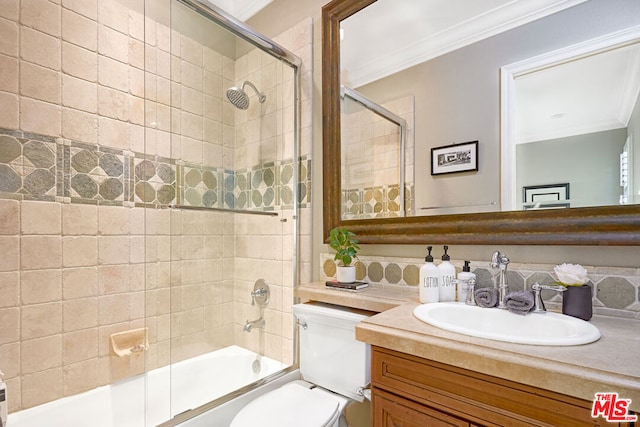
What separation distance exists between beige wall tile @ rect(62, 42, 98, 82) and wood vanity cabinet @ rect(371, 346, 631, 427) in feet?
5.97

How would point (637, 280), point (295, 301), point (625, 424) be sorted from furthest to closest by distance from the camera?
point (295, 301) → point (637, 280) → point (625, 424)

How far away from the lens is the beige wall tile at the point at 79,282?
156cm

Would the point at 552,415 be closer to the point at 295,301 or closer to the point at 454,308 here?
the point at 454,308

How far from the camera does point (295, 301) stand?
73.8 inches

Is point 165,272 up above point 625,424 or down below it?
above

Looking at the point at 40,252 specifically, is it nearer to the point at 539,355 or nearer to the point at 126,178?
the point at 126,178

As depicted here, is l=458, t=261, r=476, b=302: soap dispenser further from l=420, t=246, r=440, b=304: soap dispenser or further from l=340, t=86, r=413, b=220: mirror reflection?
l=340, t=86, r=413, b=220: mirror reflection

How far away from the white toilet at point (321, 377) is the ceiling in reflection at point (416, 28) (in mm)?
1170

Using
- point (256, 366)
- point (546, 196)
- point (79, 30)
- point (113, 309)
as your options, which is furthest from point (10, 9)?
point (546, 196)

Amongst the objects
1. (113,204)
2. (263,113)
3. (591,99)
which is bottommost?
(113,204)

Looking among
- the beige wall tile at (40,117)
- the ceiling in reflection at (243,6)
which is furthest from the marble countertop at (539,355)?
the ceiling in reflection at (243,6)

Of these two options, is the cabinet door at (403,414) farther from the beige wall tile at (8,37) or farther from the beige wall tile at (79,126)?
the beige wall tile at (8,37)

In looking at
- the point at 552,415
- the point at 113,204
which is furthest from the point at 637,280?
the point at 113,204

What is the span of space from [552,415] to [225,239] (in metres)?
1.41
